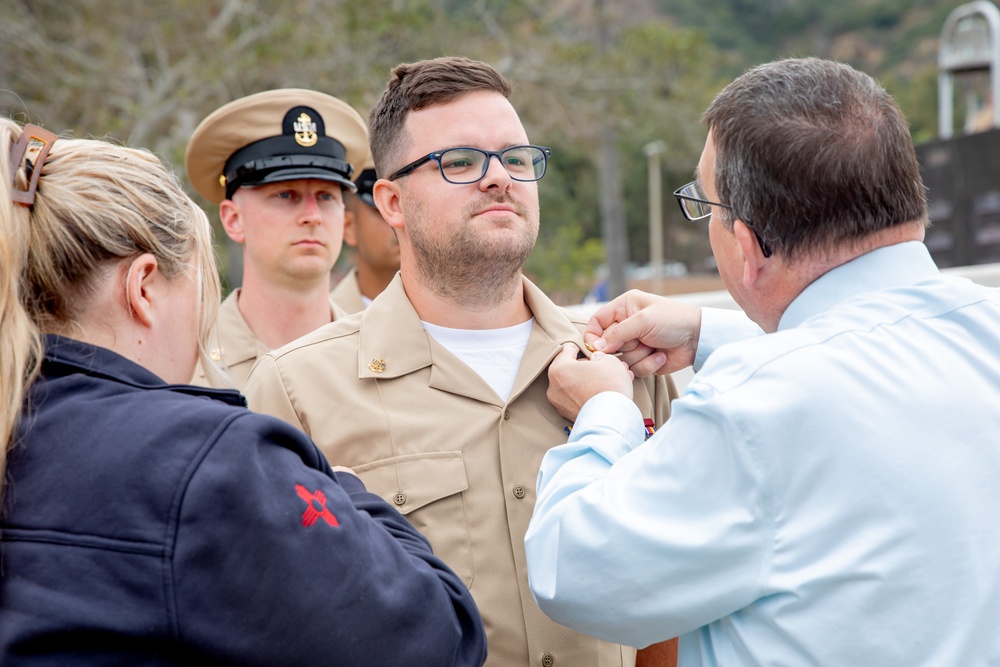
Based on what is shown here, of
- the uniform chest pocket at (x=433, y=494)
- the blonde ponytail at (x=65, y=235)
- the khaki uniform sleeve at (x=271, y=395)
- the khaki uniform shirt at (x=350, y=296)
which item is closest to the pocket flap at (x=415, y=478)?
the uniform chest pocket at (x=433, y=494)

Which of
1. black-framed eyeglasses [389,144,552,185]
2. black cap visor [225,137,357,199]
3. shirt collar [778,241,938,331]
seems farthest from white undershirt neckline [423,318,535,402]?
black cap visor [225,137,357,199]

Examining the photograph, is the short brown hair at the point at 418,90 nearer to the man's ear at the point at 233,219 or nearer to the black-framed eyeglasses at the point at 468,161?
the black-framed eyeglasses at the point at 468,161

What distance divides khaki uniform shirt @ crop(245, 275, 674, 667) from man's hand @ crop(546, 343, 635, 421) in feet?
0.36

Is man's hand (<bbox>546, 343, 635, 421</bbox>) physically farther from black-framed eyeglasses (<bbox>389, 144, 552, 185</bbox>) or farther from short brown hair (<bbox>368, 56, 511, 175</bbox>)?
short brown hair (<bbox>368, 56, 511, 175</bbox>)

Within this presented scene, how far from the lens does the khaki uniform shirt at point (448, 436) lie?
222 cm

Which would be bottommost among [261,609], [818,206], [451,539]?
[451,539]

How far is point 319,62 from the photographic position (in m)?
11.1

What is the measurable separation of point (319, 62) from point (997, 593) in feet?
34.6

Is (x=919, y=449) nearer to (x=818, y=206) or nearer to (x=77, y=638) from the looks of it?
(x=818, y=206)

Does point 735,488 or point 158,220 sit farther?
point 158,220

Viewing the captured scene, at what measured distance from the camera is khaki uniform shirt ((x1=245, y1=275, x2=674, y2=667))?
7.29ft

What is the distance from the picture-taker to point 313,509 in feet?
4.97

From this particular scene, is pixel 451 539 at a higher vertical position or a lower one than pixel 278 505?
lower

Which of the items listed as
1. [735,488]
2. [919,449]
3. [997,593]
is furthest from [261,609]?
[997,593]
